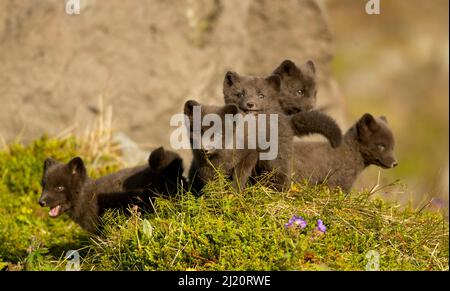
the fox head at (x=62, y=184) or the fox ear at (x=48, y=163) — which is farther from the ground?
the fox ear at (x=48, y=163)

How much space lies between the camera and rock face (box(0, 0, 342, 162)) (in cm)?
1117

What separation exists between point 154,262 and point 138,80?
596 cm

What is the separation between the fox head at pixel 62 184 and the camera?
827 cm

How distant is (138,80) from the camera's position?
11844 millimetres

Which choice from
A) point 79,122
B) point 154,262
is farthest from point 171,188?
point 79,122

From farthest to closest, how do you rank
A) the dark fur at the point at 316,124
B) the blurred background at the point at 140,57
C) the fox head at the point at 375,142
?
the blurred background at the point at 140,57, the fox head at the point at 375,142, the dark fur at the point at 316,124

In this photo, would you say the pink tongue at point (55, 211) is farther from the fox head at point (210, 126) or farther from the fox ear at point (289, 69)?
the fox ear at point (289, 69)

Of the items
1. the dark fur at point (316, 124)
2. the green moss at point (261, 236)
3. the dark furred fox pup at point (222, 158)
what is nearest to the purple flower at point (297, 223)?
the green moss at point (261, 236)

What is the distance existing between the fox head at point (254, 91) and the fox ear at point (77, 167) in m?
1.59

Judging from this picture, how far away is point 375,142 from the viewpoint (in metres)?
Answer: 8.62

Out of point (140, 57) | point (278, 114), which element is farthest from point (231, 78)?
point (140, 57)

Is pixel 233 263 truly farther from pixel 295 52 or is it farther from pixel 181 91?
pixel 295 52

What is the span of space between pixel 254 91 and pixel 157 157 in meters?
1.14

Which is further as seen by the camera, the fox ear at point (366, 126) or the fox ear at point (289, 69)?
the fox ear at point (366, 126)
